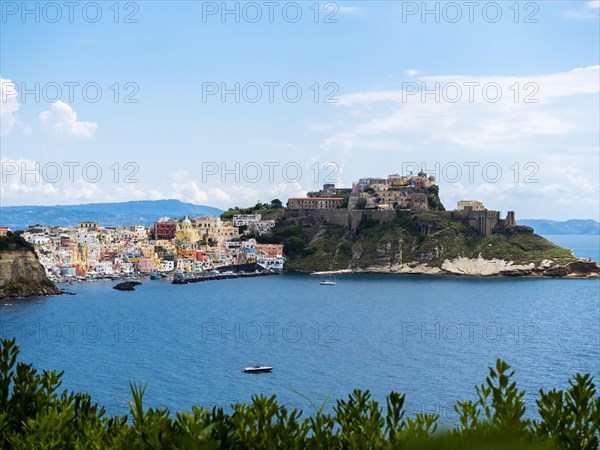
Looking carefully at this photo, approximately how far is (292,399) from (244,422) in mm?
16399

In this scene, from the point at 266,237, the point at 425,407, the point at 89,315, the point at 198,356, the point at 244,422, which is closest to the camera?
the point at 244,422

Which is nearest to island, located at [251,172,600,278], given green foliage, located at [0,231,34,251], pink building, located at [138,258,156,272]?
pink building, located at [138,258,156,272]

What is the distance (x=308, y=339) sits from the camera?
3766 cm

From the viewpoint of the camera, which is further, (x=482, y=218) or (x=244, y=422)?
(x=482, y=218)

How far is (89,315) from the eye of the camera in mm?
47125

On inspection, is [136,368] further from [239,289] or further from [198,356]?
[239,289]

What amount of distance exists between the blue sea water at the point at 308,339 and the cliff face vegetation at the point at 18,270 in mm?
2016

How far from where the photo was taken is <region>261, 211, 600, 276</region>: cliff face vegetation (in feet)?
243

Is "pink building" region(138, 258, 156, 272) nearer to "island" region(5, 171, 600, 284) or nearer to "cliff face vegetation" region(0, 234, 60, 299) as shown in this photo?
"island" region(5, 171, 600, 284)

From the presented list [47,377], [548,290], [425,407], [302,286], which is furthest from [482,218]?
[47,377]

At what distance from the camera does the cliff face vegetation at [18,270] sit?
2103 inches

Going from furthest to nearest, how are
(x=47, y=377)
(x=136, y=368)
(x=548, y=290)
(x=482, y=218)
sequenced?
(x=482, y=218) → (x=548, y=290) → (x=136, y=368) → (x=47, y=377)

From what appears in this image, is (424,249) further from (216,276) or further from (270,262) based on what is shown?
(216,276)

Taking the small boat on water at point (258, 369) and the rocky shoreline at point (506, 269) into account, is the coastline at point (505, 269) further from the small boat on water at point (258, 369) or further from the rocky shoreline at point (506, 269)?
the small boat on water at point (258, 369)
